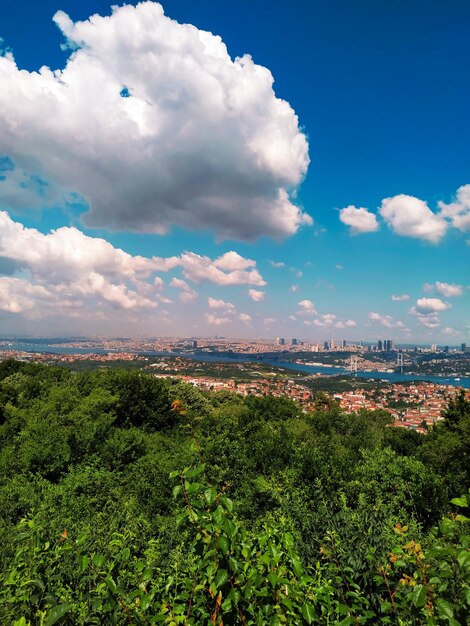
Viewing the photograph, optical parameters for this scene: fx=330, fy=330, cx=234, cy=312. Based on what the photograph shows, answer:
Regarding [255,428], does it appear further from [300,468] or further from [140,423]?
[300,468]

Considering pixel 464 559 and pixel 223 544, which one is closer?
pixel 464 559

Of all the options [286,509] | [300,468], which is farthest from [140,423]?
[286,509]

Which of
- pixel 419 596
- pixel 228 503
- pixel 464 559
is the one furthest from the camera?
pixel 228 503

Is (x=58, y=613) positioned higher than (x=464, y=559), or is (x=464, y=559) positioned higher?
(x=464, y=559)

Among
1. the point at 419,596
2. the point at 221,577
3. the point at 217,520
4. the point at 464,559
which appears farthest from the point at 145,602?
the point at 464,559

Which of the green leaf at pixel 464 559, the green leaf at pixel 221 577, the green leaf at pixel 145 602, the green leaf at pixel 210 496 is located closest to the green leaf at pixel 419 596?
the green leaf at pixel 464 559

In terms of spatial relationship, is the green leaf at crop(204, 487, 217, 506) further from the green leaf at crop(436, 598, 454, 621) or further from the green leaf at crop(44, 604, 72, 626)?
the green leaf at crop(436, 598, 454, 621)

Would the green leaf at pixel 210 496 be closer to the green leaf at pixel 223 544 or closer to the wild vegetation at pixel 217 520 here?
the wild vegetation at pixel 217 520

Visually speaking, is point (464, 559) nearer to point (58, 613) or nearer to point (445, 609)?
point (445, 609)
